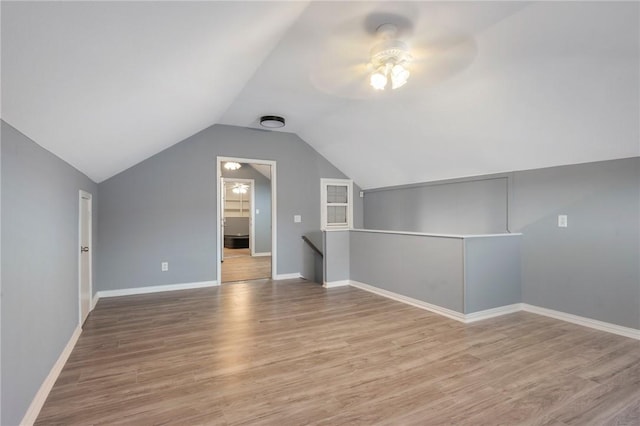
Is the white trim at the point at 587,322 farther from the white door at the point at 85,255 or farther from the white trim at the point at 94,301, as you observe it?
the white trim at the point at 94,301

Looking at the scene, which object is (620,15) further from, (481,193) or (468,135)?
(481,193)

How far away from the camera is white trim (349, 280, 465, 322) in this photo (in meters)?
3.62

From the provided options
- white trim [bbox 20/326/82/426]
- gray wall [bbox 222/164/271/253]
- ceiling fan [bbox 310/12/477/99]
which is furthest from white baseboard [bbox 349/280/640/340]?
gray wall [bbox 222/164/271/253]

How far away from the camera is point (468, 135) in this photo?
12.7 feet

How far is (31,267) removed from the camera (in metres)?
1.92

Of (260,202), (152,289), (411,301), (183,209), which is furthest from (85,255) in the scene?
(260,202)

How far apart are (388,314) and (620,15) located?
3211mm

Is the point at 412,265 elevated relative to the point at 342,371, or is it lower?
elevated

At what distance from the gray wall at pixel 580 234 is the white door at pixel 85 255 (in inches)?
195

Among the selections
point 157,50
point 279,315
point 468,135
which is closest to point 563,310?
point 468,135

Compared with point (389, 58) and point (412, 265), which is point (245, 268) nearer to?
point (412, 265)

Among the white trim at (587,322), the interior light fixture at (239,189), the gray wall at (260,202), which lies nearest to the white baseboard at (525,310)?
the white trim at (587,322)

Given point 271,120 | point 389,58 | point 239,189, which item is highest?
point 271,120

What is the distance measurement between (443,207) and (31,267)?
4.89 m
